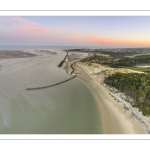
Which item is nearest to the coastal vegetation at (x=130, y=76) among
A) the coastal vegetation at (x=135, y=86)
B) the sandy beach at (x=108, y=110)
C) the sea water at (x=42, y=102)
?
the coastal vegetation at (x=135, y=86)

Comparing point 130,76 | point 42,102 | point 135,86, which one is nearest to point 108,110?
point 135,86

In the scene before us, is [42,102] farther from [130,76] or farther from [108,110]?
[130,76]

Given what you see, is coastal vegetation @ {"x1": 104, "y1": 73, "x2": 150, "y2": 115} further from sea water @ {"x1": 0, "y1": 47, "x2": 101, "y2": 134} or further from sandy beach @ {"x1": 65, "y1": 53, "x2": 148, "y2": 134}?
sea water @ {"x1": 0, "y1": 47, "x2": 101, "y2": 134}

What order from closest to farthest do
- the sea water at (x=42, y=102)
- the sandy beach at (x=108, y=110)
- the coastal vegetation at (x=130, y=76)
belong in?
the sandy beach at (x=108, y=110), the sea water at (x=42, y=102), the coastal vegetation at (x=130, y=76)

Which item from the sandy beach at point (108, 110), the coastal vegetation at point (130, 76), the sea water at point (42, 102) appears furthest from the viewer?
the coastal vegetation at point (130, 76)

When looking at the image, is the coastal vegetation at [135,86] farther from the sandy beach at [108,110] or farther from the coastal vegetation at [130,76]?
the sandy beach at [108,110]
